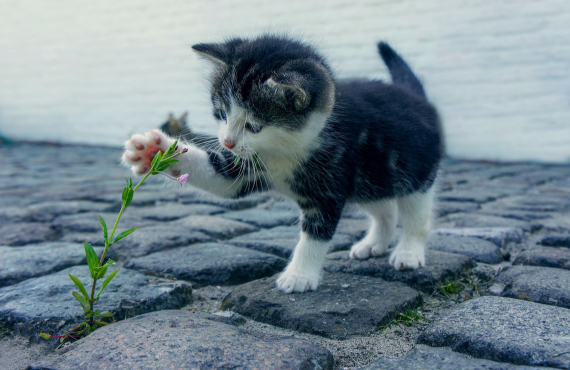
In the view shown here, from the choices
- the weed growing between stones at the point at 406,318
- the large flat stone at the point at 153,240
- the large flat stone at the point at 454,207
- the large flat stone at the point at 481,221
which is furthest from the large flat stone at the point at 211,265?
the large flat stone at the point at 454,207

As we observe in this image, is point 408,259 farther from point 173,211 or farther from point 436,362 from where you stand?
point 173,211

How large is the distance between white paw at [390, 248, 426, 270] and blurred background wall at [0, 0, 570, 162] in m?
2.46

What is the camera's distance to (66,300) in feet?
5.33

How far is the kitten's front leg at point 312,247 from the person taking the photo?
72.4 inches

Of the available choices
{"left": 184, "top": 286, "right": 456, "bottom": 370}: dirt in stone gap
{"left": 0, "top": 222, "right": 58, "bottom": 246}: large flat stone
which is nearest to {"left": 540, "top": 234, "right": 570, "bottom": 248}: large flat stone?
{"left": 184, "top": 286, "right": 456, "bottom": 370}: dirt in stone gap

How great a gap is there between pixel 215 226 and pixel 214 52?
1.12 meters

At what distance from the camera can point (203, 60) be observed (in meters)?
2.16

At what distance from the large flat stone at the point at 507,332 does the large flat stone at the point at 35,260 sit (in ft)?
4.71

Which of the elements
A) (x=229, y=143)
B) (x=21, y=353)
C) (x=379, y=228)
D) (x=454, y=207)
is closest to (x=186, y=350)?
(x=21, y=353)

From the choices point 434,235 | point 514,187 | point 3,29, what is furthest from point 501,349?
point 3,29

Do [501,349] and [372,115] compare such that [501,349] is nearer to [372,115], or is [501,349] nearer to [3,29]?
[372,115]

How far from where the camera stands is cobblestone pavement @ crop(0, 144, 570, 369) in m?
1.24

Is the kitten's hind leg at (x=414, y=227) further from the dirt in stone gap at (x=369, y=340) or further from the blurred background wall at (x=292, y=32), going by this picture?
the blurred background wall at (x=292, y=32)

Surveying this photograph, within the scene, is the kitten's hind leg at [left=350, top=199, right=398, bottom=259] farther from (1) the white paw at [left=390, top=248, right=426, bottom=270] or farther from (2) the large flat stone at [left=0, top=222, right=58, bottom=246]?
(2) the large flat stone at [left=0, top=222, right=58, bottom=246]
